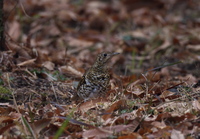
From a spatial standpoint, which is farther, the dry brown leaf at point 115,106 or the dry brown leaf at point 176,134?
the dry brown leaf at point 115,106

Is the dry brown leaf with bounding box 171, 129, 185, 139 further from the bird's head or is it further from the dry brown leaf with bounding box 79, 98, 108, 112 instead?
the bird's head

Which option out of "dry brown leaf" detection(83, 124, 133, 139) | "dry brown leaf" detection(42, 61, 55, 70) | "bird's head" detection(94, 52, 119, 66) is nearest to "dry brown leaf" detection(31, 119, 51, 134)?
"dry brown leaf" detection(83, 124, 133, 139)

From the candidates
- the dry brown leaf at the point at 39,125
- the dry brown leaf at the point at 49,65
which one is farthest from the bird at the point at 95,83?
the dry brown leaf at the point at 49,65

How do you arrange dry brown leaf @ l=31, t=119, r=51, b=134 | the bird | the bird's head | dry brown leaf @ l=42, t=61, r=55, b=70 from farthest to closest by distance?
dry brown leaf @ l=42, t=61, r=55, b=70 < the bird's head < the bird < dry brown leaf @ l=31, t=119, r=51, b=134

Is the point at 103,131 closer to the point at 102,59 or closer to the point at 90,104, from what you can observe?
the point at 90,104

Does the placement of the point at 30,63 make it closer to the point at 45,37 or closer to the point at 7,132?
the point at 7,132

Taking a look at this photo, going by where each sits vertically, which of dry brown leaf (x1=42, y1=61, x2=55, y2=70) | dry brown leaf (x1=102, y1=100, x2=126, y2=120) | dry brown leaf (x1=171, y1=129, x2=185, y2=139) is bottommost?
dry brown leaf (x1=171, y1=129, x2=185, y2=139)

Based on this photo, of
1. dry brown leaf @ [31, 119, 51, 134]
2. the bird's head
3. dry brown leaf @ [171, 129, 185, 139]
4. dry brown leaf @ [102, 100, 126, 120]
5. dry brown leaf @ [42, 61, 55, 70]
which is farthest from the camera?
dry brown leaf @ [42, 61, 55, 70]

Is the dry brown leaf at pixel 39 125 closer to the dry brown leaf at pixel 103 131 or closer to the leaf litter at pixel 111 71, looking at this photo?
the leaf litter at pixel 111 71

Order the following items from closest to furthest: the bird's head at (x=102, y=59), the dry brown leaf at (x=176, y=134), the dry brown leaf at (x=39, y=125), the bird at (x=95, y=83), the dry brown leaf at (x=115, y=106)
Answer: the dry brown leaf at (x=176, y=134), the dry brown leaf at (x=39, y=125), the dry brown leaf at (x=115, y=106), the bird at (x=95, y=83), the bird's head at (x=102, y=59)

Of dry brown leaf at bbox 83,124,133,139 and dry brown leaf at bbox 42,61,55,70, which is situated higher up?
dry brown leaf at bbox 42,61,55,70

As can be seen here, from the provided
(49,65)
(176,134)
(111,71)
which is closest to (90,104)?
(176,134)
